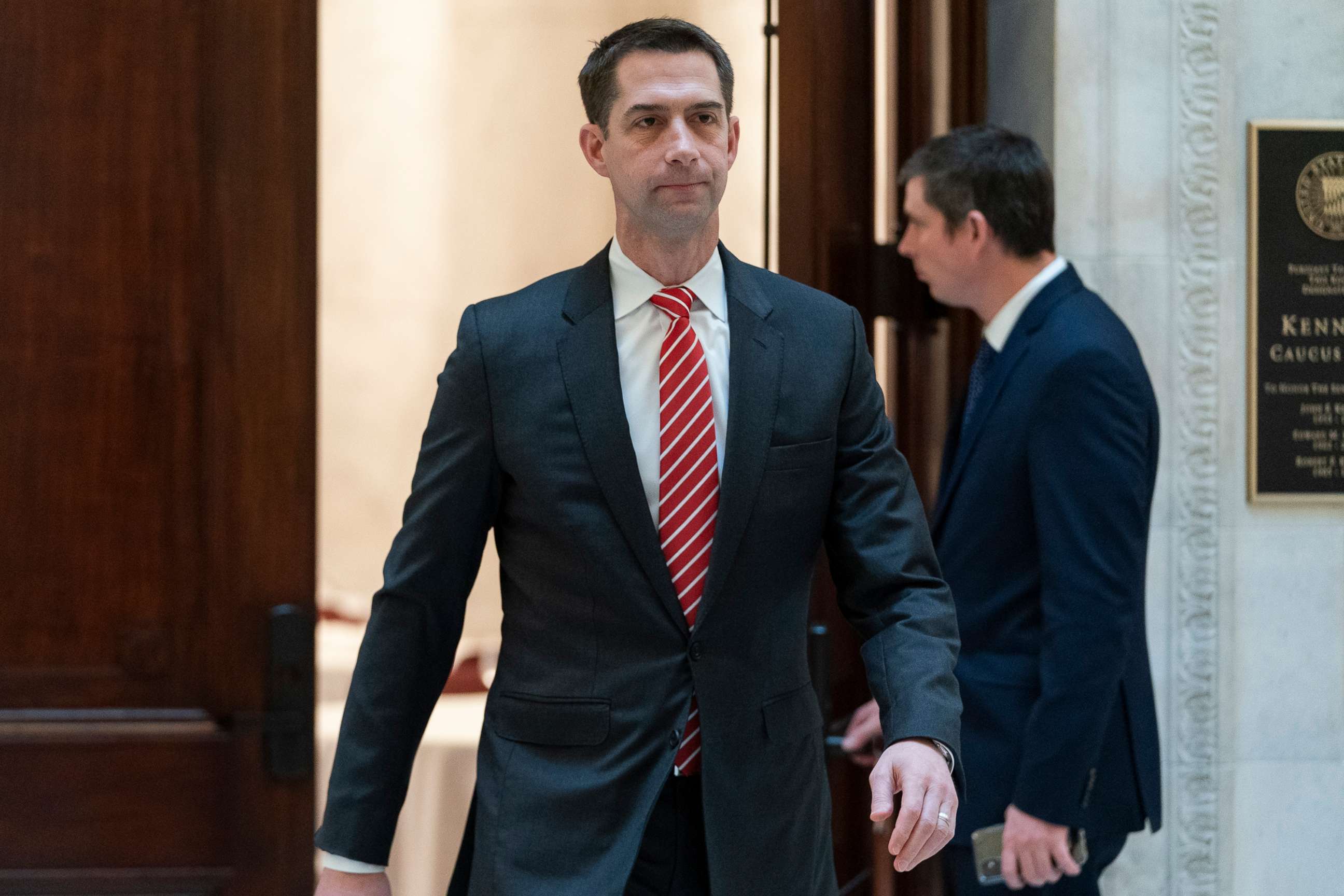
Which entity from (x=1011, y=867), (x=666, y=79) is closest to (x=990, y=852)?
(x=1011, y=867)

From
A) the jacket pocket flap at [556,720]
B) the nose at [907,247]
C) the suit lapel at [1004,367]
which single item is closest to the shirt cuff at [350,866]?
the jacket pocket flap at [556,720]

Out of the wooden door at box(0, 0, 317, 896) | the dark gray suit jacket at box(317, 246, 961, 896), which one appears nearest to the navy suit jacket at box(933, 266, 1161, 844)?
the dark gray suit jacket at box(317, 246, 961, 896)

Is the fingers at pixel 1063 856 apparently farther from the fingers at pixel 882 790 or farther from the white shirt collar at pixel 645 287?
the white shirt collar at pixel 645 287

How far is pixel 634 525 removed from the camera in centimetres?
155

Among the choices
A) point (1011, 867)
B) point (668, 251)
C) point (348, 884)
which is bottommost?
point (1011, 867)

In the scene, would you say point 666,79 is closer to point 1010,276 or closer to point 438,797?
point 1010,276

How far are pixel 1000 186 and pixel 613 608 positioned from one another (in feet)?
4.26

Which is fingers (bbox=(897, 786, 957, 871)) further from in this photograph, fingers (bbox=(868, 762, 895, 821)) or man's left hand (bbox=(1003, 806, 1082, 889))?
man's left hand (bbox=(1003, 806, 1082, 889))

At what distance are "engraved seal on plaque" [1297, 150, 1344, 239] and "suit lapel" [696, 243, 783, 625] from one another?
159 cm

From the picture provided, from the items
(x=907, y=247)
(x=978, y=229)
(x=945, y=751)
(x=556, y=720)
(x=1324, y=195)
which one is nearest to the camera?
(x=945, y=751)

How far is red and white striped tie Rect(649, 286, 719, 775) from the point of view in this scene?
5.19ft

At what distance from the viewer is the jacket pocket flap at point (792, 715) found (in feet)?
5.22

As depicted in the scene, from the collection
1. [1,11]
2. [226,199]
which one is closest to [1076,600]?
[226,199]

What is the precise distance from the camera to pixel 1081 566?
217cm
